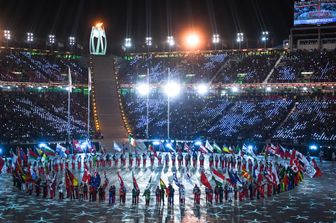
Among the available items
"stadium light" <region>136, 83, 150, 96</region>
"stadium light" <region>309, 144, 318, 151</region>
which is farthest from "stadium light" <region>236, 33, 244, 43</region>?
"stadium light" <region>309, 144, 318, 151</region>

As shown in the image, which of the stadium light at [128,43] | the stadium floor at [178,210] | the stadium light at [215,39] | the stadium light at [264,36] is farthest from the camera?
the stadium light at [128,43]

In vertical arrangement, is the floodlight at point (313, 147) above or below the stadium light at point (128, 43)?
below

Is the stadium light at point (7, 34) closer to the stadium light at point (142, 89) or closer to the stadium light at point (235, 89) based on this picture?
the stadium light at point (142, 89)

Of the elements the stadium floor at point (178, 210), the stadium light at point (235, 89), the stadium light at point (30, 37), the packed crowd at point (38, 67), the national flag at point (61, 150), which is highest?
the stadium light at point (30, 37)

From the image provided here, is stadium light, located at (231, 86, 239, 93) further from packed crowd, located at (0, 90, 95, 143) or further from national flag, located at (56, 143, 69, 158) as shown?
national flag, located at (56, 143, 69, 158)

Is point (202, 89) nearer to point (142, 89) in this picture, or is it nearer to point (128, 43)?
point (142, 89)

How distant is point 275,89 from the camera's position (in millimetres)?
69812

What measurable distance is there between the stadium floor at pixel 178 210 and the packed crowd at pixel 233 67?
141ft

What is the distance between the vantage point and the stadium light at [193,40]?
83831 mm

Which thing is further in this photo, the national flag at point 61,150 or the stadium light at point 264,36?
the stadium light at point 264,36

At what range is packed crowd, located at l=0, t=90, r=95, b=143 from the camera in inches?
2222

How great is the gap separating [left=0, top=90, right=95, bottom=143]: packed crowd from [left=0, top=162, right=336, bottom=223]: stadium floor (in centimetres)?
2712

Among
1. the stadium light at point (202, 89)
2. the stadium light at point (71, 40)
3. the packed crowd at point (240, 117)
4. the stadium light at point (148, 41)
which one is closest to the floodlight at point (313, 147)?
the packed crowd at point (240, 117)

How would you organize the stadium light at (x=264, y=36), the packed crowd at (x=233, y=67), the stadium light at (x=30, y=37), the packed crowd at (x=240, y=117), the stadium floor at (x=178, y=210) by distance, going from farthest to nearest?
1. the stadium light at (x=264, y=36)
2. the stadium light at (x=30, y=37)
3. the packed crowd at (x=233, y=67)
4. the packed crowd at (x=240, y=117)
5. the stadium floor at (x=178, y=210)
